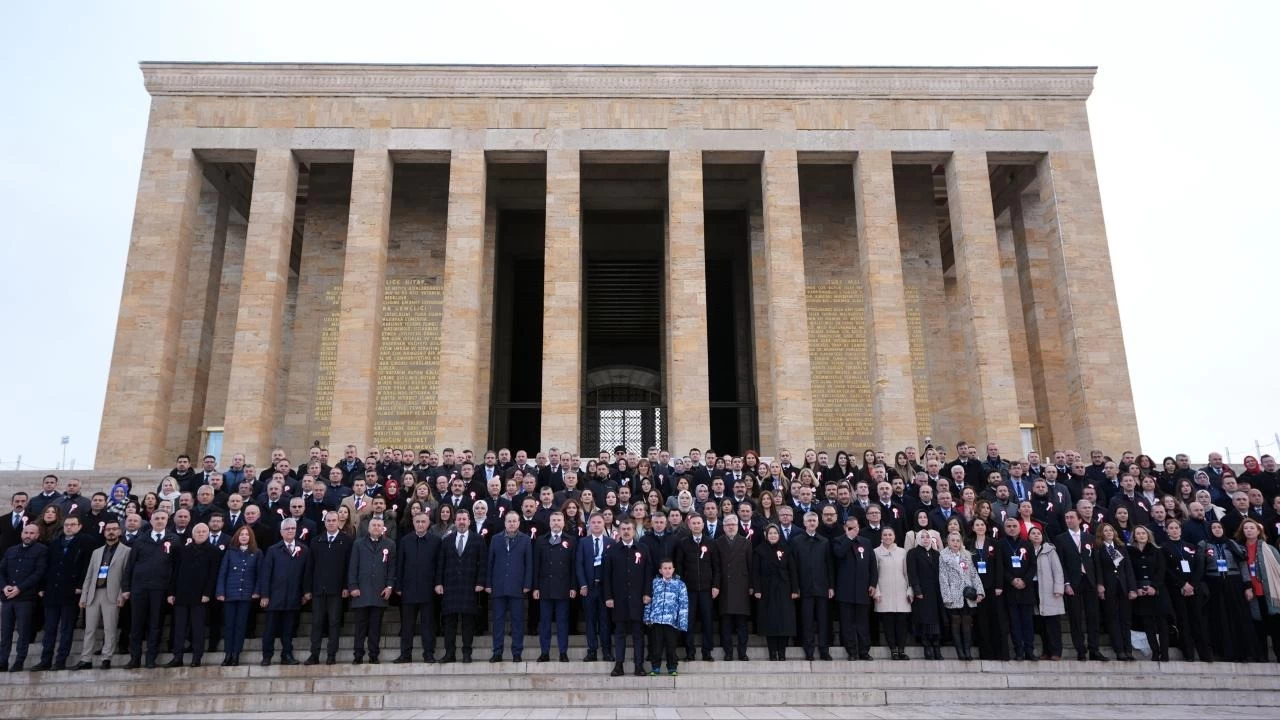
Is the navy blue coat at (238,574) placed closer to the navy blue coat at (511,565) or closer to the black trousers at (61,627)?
the black trousers at (61,627)

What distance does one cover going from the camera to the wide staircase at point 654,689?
25.6ft

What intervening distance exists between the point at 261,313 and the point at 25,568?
1060 cm

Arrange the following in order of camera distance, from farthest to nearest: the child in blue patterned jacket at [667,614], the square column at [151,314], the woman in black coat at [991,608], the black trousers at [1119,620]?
1. the square column at [151,314]
2. the black trousers at [1119,620]
3. the woman in black coat at [991,608]
4. the child in blue patterned jacket at [667,614]

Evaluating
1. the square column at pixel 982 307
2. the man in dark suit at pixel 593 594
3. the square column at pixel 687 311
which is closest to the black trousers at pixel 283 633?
the man in dark suit at pixel 593 594

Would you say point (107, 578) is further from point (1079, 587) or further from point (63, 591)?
point (1079, 587)

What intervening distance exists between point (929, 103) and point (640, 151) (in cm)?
652

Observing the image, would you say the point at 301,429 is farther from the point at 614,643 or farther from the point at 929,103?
the point at 929,103

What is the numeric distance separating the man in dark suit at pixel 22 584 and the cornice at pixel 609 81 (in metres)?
13.6

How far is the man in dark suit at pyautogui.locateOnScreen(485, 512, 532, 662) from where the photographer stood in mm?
8773

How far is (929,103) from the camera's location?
20.3 metres

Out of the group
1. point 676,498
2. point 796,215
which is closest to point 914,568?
point 676,498

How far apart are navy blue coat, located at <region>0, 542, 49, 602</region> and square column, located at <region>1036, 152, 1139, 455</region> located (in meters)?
17.4

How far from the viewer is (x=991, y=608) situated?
29.9 feet

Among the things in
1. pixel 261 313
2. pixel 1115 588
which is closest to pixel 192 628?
pixel 1115 588
